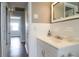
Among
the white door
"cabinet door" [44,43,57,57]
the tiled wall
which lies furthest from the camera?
the white door

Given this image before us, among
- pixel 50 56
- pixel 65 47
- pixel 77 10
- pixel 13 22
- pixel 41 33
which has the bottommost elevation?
pixel 50 56

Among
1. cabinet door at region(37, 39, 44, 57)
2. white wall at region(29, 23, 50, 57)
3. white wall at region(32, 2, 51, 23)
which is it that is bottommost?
cabinet door at region(37, 39, 44, 57)

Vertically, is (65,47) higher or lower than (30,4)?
lower

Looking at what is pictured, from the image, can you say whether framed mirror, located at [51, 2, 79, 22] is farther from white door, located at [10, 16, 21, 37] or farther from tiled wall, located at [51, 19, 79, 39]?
white door, located at [10, 16, 21, 37]

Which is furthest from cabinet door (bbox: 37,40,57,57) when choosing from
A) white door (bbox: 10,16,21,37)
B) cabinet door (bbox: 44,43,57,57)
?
white door (bbox: 10,16,21,37)

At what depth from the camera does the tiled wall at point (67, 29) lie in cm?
125

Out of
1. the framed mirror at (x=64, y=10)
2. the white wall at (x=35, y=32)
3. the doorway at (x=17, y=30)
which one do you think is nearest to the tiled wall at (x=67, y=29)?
the framed mirror at (x=64, y=10)

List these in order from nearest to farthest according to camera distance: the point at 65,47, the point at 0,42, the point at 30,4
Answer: the point at 65,47
the point at 30,4
the point at 0,42

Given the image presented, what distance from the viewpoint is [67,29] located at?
55.1 inches

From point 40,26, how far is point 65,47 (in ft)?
1.67

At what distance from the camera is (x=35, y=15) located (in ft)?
4.78

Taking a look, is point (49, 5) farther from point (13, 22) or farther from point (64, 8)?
point (13, 22)

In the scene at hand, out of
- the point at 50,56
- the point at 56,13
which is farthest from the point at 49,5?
the point at 50,56

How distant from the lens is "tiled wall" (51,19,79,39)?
1.25 metres
